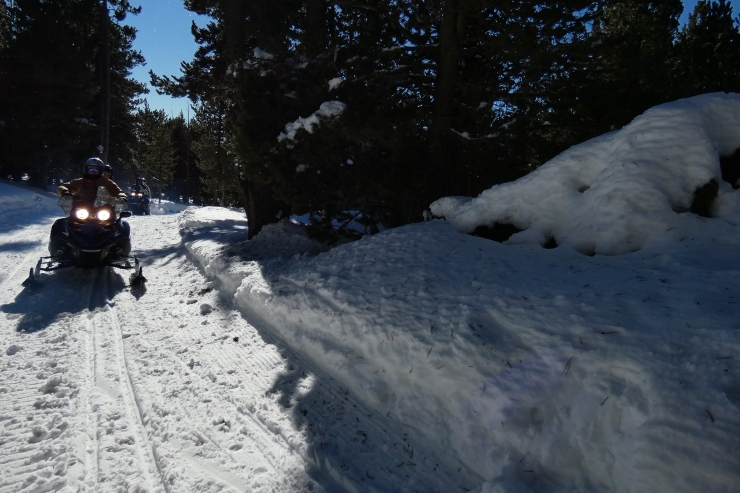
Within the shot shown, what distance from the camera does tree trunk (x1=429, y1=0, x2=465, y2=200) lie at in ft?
23.6

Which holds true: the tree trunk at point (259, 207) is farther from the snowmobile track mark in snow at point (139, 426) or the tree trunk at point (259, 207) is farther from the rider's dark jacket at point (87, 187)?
the snowmobile track mark in snow at point (139, 426)

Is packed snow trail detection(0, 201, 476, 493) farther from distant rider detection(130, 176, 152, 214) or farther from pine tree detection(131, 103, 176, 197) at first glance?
pine tree detection(131, 103, 176, 197)

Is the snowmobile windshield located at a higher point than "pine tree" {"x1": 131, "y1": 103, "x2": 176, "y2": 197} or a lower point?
lower

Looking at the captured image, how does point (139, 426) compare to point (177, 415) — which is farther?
point (177, 415)

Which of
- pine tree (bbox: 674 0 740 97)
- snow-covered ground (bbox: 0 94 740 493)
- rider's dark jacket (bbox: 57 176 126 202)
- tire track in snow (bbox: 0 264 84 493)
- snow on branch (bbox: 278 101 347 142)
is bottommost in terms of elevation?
tire track in snow (bbox: 0 264 84 493)

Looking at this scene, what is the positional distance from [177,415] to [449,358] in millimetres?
2246

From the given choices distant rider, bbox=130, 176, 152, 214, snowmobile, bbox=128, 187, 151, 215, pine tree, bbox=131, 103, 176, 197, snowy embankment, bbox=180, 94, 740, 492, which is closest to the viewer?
snowy embankment, bbox=180, 94, 740, 492

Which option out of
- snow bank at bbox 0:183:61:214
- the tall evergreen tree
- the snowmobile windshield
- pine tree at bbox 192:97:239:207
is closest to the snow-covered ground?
the snowmobile windshield

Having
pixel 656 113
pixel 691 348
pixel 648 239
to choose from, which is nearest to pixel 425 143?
pixel 656 113

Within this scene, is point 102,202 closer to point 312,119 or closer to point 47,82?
point 312,119

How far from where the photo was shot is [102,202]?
7.85 meters

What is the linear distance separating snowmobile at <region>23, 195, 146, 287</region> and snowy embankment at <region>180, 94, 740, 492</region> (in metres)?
2.30

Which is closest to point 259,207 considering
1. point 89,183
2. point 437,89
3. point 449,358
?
point 89,183

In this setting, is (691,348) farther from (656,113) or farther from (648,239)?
(656,113)
